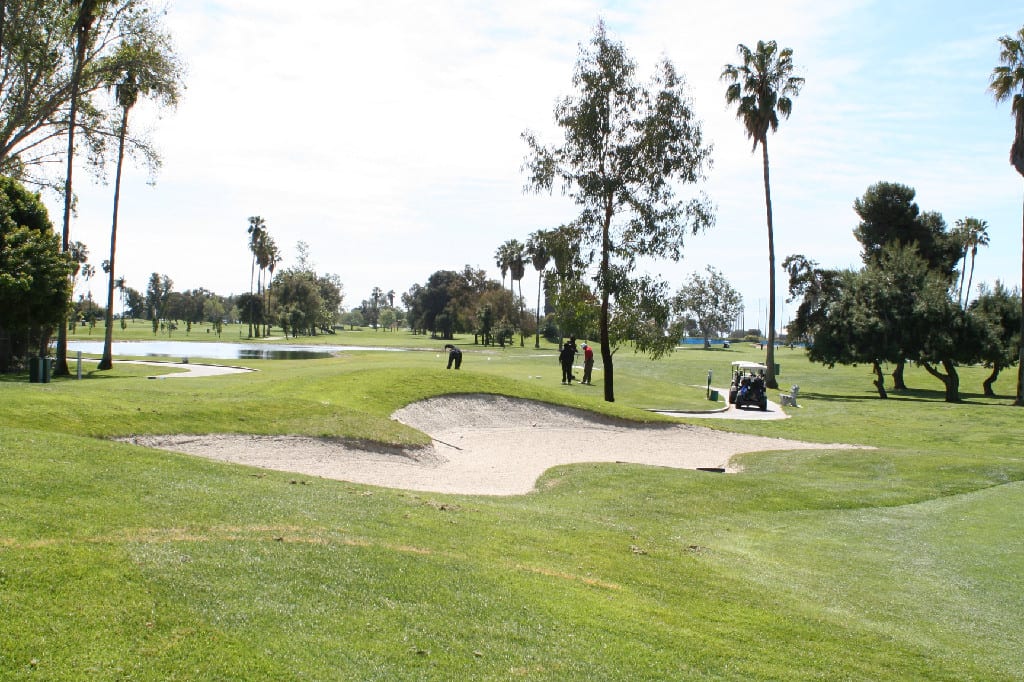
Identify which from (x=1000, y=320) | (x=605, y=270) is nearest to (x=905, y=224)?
(x=1000, y=320)

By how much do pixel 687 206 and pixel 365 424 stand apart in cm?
1891

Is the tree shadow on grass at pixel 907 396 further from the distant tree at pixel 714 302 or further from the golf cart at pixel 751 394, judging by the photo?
the distant tree at pixel 714 302

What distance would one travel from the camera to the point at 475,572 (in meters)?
7.49

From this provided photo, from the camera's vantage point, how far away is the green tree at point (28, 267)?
30.6 meters

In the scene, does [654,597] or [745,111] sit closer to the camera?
[654,597]

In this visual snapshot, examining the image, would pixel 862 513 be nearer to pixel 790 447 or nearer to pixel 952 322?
pixel 790 447

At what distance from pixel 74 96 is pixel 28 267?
9.39 m

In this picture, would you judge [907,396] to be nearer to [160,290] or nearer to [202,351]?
[202,351]

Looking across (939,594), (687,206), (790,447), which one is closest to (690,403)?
(687,206)

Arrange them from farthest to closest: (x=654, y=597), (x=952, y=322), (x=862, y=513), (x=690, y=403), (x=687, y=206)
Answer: (x=952, y=322), (x=690, y=403), (x=687, y=206), (x=862, y=513), (x=654, y=597)

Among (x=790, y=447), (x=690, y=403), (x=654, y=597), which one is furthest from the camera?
(x=690, y=403)

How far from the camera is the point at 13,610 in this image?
204 inches

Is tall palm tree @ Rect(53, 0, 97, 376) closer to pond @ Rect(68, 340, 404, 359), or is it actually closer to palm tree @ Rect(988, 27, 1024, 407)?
pond @ Rect(68, 340, 404, 359)

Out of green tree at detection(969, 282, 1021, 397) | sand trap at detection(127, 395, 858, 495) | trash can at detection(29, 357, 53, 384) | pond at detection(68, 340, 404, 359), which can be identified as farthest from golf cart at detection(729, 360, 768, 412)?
pond at detection(68, 340, 404, 359)
